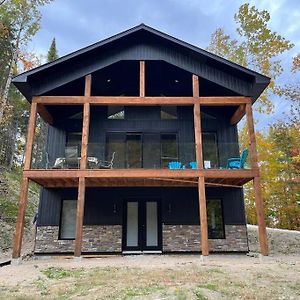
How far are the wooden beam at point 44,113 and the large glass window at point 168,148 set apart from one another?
15.8ft

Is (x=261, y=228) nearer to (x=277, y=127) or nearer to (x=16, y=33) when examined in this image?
(x=277, y=127)

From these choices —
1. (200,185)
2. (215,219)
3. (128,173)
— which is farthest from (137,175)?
(215,219)

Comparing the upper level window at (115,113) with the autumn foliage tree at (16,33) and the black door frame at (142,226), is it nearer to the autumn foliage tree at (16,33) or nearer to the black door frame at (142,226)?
the black door frame at (142,226)

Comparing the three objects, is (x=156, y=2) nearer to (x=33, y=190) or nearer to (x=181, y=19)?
(x=181, y=19)

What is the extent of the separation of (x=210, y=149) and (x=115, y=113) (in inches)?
174

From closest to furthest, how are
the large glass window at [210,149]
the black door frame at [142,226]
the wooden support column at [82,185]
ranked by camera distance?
1. the wooden support column at [82,185]
2. the black door frame at [142,226]
3. the large glass window at [210,149]

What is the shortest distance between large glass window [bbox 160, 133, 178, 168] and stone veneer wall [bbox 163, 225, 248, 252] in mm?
2639

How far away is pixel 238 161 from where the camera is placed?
12109mm

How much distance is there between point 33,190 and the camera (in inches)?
985

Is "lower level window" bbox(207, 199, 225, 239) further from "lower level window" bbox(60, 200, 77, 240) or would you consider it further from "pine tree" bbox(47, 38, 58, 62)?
"pine tree" bbox(47, 38, 58, 62)

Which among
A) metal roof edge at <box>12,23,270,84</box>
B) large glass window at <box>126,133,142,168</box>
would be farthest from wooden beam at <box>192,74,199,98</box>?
large glass window at <box>126,133,142,168</box>

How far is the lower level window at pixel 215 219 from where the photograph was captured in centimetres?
1262

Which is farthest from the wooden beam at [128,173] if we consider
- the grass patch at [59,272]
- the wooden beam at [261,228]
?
the grass patch at [59,272]

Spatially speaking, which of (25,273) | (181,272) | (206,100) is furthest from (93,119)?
(181,272)
